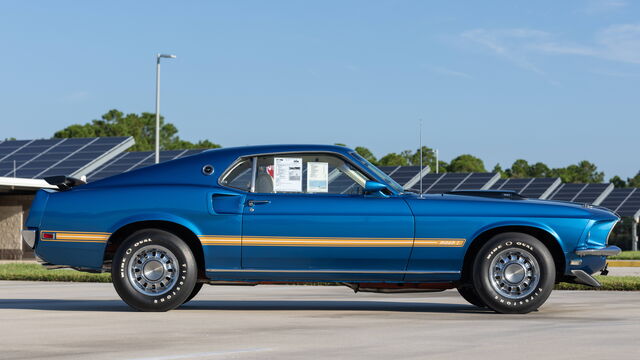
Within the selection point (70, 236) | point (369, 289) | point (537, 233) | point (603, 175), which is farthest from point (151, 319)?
point (603, 175)

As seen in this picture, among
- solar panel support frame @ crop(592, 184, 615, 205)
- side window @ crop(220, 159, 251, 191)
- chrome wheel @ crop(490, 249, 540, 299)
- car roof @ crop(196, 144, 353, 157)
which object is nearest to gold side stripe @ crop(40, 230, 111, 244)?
side window @ crop(220, 159, 251, 191)

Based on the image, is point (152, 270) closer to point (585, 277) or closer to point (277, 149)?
point (277, 149)

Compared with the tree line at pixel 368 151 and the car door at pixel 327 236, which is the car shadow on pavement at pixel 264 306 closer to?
the car door at pixel 327 236

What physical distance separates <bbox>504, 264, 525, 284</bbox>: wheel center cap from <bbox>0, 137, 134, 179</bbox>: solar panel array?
29.7 m

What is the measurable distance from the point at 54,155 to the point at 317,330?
35.4 metres

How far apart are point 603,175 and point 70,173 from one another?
374ft

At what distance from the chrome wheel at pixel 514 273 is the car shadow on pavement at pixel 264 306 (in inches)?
17.4

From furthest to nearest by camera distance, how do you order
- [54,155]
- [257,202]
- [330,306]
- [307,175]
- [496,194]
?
1. [54,155]
2. [330,306]
3. [496,194]
4. [307,175]
5. [257,202]

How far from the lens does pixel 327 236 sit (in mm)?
10211

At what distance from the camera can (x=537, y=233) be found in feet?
34.6

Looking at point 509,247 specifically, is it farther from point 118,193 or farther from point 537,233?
point 118,193

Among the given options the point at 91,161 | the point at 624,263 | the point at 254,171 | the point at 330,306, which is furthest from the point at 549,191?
the point at 254,171

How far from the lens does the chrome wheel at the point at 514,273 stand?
10.3m

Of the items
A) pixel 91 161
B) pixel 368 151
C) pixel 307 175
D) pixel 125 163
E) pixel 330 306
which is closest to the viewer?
pixel 307 175
